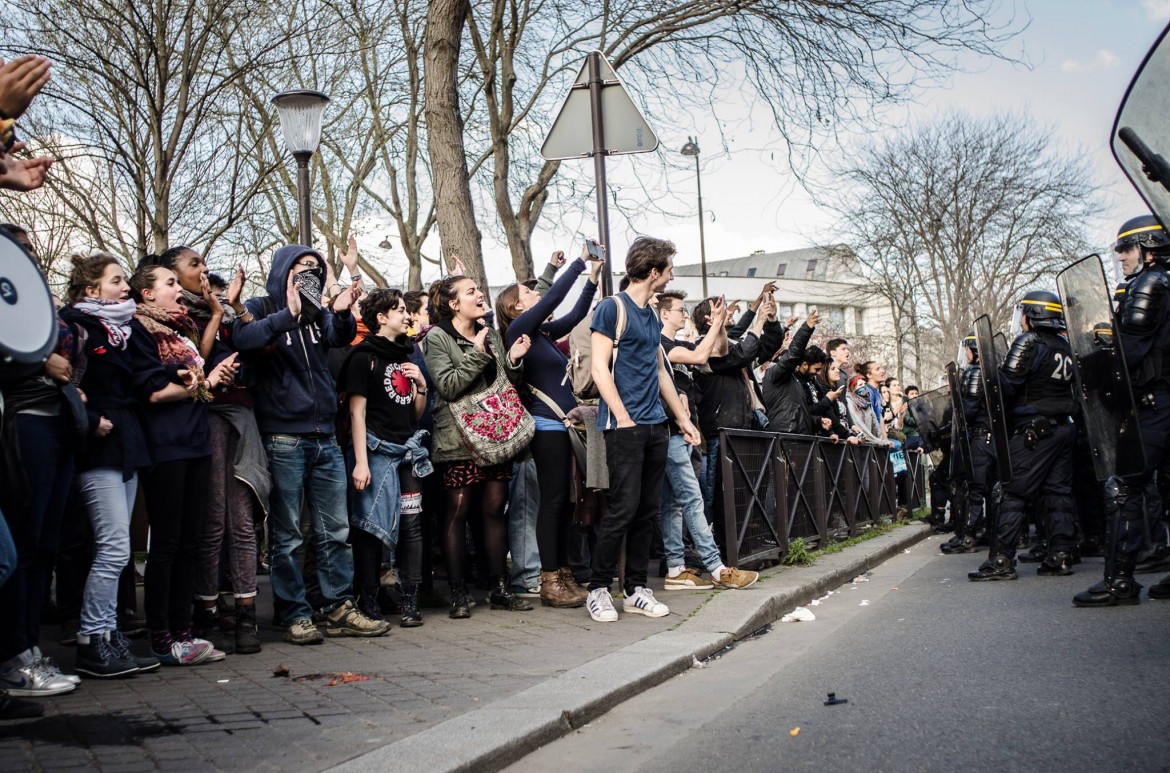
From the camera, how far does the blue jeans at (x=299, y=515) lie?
5.93 m

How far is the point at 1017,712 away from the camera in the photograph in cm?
410

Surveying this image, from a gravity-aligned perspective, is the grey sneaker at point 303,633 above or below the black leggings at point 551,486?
below

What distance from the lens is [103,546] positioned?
5.01 metres

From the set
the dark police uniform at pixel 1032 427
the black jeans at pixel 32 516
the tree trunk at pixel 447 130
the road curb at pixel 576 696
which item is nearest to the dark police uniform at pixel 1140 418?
the dark police uniform at pixel 1032 427

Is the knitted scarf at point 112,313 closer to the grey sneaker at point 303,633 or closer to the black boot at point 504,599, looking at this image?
the grey sneaker at point 303,633

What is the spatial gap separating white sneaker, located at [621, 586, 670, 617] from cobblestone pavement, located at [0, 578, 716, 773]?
0.19 ft

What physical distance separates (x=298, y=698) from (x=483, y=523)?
96.0 inches

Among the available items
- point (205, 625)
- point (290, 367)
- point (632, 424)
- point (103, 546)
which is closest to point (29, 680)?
point (103, 546)

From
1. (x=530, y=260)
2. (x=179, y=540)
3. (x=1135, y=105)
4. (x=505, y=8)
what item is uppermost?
(x=505, y=8)

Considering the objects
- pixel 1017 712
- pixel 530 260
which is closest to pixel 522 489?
pixel 1017 712

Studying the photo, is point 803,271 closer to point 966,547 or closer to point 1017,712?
point 966,547

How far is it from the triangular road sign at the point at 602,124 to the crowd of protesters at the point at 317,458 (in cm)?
93

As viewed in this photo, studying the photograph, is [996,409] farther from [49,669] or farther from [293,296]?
[49,669]

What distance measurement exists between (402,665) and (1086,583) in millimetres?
5249
